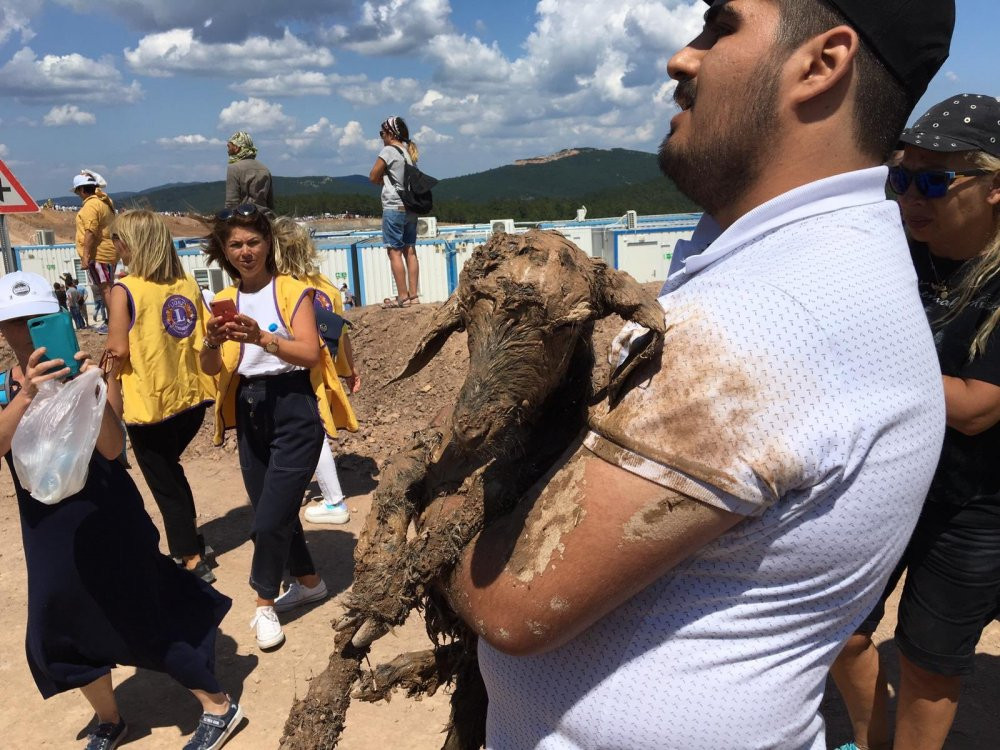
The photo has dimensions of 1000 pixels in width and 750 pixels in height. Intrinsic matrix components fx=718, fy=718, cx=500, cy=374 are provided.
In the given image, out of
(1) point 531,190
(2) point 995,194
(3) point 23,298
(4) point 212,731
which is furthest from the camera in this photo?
(1) point 531,190

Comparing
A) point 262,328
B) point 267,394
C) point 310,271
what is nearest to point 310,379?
point 267,394

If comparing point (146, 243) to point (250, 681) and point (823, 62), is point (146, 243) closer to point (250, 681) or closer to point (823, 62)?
point (250, 681)

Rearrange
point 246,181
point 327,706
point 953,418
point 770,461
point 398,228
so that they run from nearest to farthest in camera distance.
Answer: point 770,461 → point 327,706 → point 953,418 → point 246,181 → point 398,228

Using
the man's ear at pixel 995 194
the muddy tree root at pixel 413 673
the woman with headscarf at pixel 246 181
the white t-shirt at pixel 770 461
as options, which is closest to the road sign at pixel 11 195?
the woman with headscarf at pixel 246 181

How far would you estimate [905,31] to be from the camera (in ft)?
3.42

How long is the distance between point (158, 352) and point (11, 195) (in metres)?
4.33

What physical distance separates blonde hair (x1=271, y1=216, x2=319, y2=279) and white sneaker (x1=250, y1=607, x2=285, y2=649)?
2.10 meters

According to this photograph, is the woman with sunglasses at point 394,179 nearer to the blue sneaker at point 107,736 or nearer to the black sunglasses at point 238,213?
the black sunglasses at point 238,213

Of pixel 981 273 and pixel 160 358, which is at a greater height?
pixel 981 273

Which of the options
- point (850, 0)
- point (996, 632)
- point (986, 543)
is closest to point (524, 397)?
point (850, 0)

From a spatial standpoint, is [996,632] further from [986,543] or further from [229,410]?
[229,410]

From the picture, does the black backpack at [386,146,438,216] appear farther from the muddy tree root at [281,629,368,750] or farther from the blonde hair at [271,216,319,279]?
the muddy tree root at [281,629,368,750]

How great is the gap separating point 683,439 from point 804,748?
25.8 inches

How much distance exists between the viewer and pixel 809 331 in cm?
91
